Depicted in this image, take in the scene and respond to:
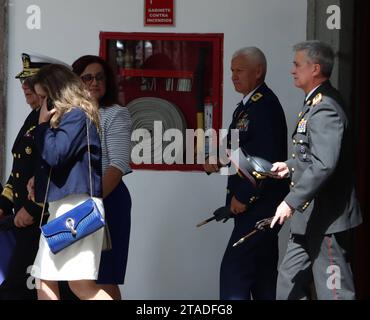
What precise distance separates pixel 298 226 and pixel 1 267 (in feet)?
5.47

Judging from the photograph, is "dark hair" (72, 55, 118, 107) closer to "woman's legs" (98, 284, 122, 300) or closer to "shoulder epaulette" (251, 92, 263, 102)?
"shoulder epaulette" (251, 92, 263, 102)

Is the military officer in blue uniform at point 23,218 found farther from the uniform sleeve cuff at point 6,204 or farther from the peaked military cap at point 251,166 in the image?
the peaked military cap at point 251,166

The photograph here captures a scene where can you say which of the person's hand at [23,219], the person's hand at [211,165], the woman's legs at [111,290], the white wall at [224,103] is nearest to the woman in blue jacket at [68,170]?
the person's hand at [23,219]

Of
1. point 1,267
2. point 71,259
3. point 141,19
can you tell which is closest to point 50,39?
point 141,19

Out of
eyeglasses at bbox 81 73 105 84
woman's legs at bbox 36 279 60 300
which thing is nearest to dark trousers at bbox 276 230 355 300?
woman's legs at bbox 36 279 60 300

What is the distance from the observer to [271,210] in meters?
5.84

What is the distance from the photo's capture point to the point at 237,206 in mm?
5820

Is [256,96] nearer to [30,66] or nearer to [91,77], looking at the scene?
[91,77]

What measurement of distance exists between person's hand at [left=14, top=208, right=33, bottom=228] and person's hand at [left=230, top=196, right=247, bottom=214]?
1.14 metres

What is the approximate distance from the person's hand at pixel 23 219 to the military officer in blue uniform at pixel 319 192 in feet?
4.43

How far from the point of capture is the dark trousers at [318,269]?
525cm

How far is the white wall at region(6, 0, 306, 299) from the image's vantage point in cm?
688

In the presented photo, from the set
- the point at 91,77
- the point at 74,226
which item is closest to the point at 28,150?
the point at 91,77
